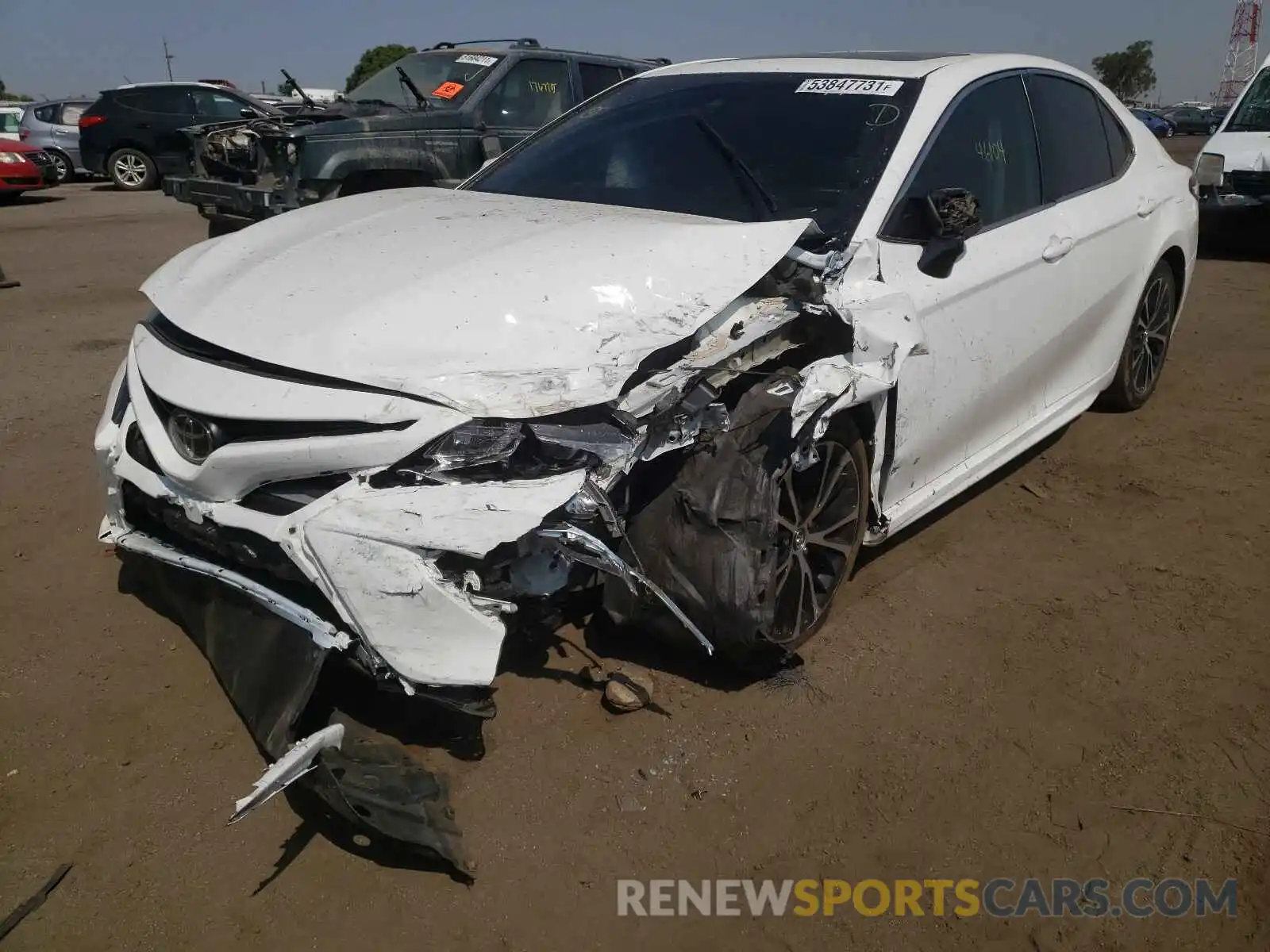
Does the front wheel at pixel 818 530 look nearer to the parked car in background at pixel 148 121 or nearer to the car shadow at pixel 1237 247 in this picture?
the car shadow at pixel 1237 247

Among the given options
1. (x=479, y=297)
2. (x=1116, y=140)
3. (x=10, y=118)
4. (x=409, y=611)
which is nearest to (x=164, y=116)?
(x=10, y=118)

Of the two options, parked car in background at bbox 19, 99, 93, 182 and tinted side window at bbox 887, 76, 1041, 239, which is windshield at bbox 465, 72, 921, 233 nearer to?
tinted side window at bbox 887, 76, 1041, 239

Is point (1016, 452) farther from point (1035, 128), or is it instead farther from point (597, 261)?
point (597, 261)

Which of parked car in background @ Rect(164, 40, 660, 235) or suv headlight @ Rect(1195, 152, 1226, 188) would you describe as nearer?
suv headlight @ Rect(1195, 152, 1226, 188)

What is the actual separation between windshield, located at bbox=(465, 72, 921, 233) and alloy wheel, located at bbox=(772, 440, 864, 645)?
2.44 feet

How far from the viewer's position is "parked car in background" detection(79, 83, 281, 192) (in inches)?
600

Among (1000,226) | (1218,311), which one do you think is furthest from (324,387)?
(1218,311)

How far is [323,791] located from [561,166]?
8.15 ft

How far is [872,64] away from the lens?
3.60m

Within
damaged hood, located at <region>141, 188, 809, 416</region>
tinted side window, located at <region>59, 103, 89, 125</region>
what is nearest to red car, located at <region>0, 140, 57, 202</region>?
tinted side window, located at <region>59, 103, 89, 125</region>

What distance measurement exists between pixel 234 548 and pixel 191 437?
0.31 meters

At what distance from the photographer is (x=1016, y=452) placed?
3.84 metres

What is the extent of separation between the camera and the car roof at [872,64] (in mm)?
3541

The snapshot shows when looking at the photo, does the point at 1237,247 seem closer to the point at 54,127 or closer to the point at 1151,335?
the point at 1151,335
